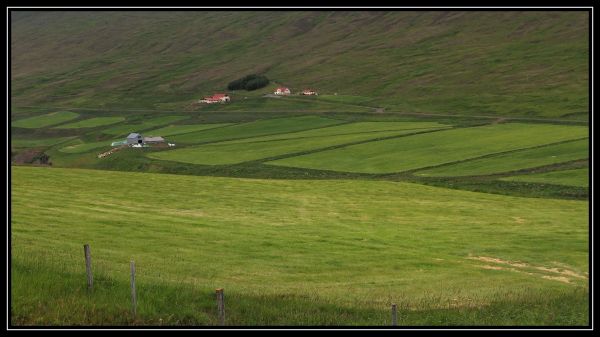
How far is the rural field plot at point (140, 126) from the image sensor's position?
174 meters

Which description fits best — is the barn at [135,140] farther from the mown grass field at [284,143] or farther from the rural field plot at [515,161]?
the rural field plot at [515,161]

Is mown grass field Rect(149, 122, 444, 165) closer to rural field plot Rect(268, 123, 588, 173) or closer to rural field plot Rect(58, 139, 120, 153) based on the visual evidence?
rural field plot Rect(268, 123, 588, 173)

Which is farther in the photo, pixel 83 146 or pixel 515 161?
pixel 83 146

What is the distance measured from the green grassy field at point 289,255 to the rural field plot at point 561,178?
39.8 feet

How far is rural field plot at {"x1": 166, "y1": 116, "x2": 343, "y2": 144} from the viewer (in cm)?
15038

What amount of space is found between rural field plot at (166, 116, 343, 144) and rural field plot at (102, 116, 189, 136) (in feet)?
74.4

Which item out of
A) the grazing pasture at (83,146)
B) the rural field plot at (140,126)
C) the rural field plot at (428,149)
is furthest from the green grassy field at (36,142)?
the rural field plot at (428,149)

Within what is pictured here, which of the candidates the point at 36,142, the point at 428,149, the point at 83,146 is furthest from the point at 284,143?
the point at 36,142

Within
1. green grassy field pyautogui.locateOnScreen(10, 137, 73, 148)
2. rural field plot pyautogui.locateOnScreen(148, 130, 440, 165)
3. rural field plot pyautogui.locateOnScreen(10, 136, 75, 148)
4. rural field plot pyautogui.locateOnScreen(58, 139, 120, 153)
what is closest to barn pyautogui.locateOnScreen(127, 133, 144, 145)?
rural field plot pyautogui.locateOnScreen(58, 139, 120, 153)

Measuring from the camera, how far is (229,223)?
52.6 metres

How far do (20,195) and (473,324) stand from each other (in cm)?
4125

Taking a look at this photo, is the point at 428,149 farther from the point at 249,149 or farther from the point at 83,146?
the point at 83,146

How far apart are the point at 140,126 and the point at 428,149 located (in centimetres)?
9253

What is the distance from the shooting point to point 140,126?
604 feet
